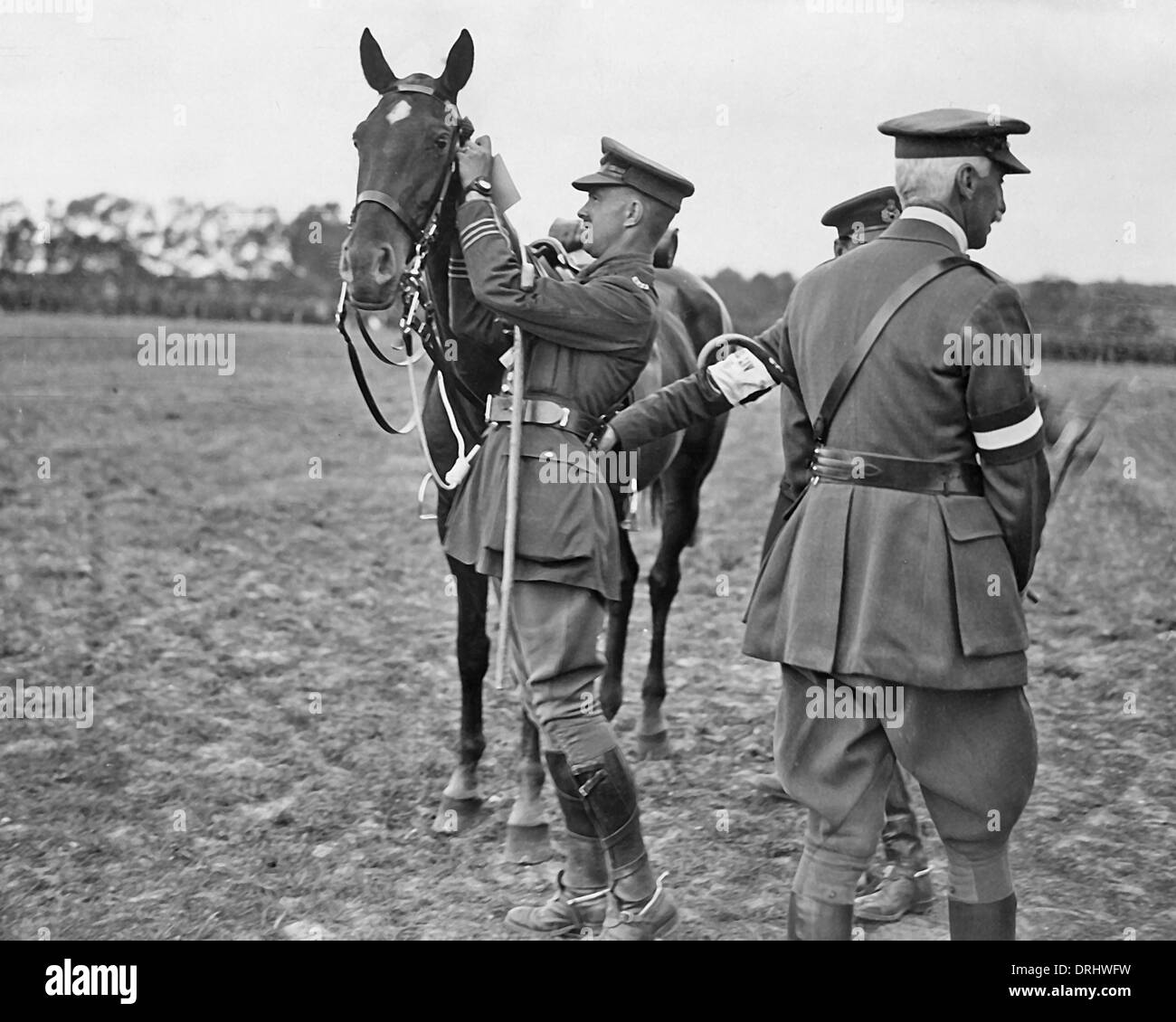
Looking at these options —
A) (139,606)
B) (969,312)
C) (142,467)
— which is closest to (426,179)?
(969,312)

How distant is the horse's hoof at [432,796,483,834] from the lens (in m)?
5.19

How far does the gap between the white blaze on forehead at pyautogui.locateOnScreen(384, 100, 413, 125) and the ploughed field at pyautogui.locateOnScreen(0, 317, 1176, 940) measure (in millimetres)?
2597

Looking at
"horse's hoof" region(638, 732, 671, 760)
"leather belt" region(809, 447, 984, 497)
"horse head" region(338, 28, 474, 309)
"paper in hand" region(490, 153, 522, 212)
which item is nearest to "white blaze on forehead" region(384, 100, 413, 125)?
"horse head" region(338, 28, 474, 309)

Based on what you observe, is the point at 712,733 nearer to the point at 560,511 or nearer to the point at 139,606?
the point at 560,511

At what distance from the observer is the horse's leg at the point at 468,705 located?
520cm

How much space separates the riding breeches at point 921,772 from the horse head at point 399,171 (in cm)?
180

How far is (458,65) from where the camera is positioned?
4.25 meters

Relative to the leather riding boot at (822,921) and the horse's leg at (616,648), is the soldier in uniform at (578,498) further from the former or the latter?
the horse's leg at (616,648)

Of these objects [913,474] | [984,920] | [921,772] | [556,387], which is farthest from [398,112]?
[984,920]

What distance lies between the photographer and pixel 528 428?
404cm

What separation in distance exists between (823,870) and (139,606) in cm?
567

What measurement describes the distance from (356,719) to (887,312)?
391cm

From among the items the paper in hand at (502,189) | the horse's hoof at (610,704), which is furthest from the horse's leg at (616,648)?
the paper in hand at (502,189)

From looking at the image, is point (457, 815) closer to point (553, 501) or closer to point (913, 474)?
point (553, 501)
